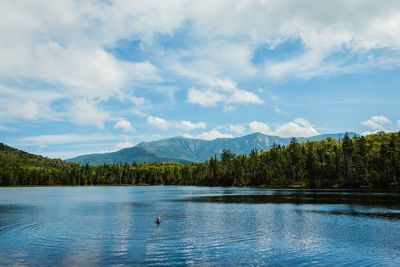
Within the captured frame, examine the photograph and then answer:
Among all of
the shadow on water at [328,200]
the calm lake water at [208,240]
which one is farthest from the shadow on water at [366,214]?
the shadow on water at [328,200]

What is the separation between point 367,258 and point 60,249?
105ft

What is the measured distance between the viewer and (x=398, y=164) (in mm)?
168625

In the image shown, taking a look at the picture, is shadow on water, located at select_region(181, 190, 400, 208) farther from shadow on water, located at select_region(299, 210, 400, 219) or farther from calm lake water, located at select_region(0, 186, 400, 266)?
calm lake water, located at select_region(0, 186, 400, 266)

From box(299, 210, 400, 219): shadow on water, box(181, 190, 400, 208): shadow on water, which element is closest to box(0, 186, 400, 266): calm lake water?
box(299, 210, 400, 219): shadow on water

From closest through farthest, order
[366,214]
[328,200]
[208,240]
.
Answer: [208,240] < [366,214] < [328,200]

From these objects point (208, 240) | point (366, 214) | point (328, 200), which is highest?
point (328, 200)

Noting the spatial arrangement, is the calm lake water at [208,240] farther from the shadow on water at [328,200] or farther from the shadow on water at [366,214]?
the shadow on water at [328,200]

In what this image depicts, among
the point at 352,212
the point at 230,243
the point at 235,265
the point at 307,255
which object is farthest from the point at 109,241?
the point at 352,212

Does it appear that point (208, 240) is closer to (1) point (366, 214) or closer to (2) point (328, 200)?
(1) point (366, 214)

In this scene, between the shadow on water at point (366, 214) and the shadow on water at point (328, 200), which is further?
the shadow on water at point (328, 200)

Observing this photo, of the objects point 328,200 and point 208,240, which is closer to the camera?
point 208,240

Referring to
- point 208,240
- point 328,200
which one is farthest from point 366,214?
point 208,240

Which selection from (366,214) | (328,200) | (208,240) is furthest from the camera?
(328,200)

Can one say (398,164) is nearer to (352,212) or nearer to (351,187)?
(351,187)
